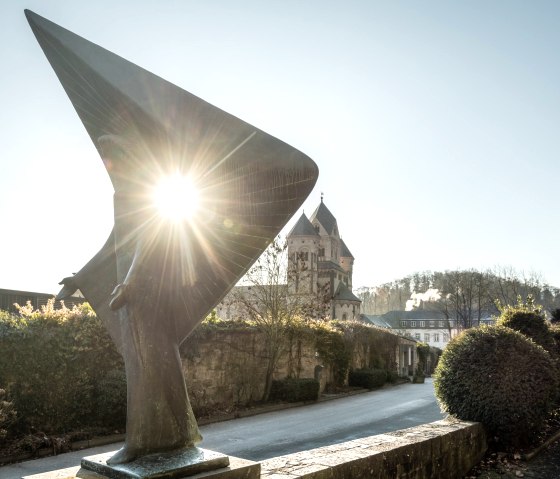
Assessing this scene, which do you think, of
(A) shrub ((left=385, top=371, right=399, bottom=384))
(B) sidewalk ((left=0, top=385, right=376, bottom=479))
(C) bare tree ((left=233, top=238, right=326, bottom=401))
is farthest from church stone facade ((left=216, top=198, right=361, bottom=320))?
(B) sidewalk ((left=0, top=385, right=376, bottom=479))

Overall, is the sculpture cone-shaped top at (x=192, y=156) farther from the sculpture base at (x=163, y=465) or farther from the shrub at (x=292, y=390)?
the shrub at (x=292, y=390)

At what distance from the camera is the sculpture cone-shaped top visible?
346cm

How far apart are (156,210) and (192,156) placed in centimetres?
45

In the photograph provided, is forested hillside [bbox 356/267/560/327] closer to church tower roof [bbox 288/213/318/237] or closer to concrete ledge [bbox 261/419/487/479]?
church tower roof [bbox 288/213/318/237]

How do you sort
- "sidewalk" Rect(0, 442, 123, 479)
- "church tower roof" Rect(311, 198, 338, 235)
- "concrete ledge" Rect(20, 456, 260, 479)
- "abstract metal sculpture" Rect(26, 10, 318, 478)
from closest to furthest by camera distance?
"concrete ledge" Rect(20, 456, 260, 479) < "abstract metal sculpture" Rect(26, 10, 318, 478) < "sidewalk" Rect(0, 442, 123, 479) < "church tower roof" Rect(311, 198, 338, 235)

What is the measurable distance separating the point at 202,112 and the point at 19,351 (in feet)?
34.3

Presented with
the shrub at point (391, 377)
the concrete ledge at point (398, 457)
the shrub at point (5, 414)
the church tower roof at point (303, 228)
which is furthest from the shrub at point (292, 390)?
the church tower roof at point (303, 228)

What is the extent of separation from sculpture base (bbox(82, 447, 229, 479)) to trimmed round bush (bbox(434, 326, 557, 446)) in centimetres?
637

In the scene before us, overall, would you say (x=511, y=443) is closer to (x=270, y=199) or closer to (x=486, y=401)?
(x=486, y=401)

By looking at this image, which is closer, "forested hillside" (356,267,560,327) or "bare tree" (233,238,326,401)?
"bare tree" (233,238,326,401)

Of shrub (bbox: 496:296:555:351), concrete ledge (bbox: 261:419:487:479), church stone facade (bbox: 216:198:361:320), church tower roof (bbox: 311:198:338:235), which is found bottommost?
concrete ledge (bbox: 261:419:487:479)

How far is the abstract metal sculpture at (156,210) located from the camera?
11.2 ft

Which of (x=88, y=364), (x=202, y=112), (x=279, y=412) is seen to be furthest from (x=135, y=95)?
(x=279, y=412)

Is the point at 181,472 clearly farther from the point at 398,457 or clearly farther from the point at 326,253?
the point at 326,253
